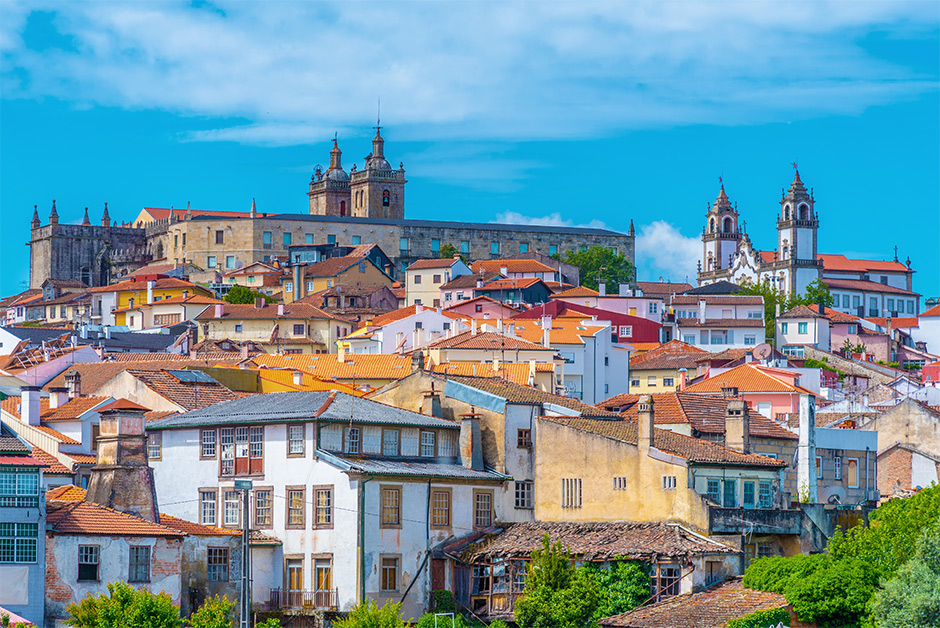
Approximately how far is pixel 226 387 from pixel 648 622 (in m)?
25.3

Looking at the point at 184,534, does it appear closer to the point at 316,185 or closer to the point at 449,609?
the point at 449,609

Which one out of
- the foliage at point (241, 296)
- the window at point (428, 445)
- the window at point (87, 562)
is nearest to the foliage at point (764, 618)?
the window at point (428, 445)

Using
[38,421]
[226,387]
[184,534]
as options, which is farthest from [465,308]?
[184,534]

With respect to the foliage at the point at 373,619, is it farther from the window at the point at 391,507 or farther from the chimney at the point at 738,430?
the chimney at the point at 738,430

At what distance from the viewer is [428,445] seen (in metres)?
51.9

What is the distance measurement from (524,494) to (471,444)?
2.15m

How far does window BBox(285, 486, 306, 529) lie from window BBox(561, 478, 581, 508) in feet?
25.3

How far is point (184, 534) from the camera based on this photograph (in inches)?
1796

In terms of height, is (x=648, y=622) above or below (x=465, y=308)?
below

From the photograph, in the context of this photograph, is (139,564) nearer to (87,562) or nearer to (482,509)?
(87,562)

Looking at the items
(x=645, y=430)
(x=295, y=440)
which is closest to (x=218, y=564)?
(x=295, y=440)

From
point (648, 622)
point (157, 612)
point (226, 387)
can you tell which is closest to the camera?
point (157, 612)

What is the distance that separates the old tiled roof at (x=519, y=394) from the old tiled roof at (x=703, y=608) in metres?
9.01

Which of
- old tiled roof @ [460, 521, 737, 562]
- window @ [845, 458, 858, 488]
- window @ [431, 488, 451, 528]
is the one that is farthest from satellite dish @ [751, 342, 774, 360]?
window @ [431, 488, 451, 528]
